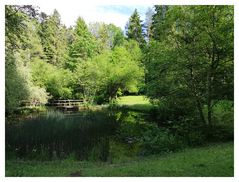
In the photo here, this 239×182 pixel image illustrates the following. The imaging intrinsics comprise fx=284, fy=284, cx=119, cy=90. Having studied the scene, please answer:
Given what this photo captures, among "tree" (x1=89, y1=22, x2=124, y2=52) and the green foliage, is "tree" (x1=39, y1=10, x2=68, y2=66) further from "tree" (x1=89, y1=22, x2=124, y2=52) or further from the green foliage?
the green foliage

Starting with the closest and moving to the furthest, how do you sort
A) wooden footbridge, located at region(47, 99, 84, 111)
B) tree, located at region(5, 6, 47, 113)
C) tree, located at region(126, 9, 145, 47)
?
tree, located at region(5, 6, 47, 113) < wooden footbridge, located at region(47, 99, 84, 111) < tree, located at region(126, 9, 145, 47)

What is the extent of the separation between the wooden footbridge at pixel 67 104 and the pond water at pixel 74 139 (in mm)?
11752

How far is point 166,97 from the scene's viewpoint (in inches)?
609

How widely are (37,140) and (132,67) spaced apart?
70.8 ft

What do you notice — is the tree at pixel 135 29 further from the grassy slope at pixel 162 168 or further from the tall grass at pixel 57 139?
the grassy slope at pixel 162 168

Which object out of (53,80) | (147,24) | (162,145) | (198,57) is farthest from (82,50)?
(162,145)

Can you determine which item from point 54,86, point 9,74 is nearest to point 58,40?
point 54,86

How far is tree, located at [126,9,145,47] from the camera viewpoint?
51469 millimetres

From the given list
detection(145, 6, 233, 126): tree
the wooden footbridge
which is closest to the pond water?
detection(145, 6, 233, 126): tree

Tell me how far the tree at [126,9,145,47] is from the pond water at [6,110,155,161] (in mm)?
31662

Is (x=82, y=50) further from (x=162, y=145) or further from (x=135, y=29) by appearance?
(x=162, y=145)

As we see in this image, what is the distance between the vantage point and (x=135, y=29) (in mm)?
51531

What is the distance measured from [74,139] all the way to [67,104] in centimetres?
1936

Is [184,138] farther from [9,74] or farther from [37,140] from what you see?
→ [9,74]
